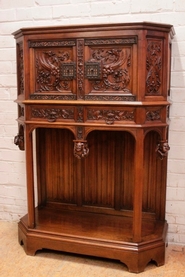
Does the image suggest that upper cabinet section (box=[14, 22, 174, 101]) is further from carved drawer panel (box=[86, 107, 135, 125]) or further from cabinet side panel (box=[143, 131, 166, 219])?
cabinet side panel (box=[143, 131, 166, 219])

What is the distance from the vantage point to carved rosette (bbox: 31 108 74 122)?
2115mm

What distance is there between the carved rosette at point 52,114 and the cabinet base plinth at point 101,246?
0.78 metres

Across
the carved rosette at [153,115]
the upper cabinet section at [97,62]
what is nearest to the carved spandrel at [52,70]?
the upper cabinet section at [97,62]

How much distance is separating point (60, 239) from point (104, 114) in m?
0.90

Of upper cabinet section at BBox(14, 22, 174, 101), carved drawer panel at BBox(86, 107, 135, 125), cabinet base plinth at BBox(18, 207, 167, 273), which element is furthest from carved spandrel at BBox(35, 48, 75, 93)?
cabinet base plinth at BBox(18, 207, 167, 273)

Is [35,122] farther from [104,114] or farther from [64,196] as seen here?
[64,196]

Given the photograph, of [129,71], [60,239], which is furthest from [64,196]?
[129,71]

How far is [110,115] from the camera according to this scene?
6.66ft

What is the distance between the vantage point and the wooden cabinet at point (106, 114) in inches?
78.4

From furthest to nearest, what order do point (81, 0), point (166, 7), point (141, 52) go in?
point (81, 0), point (166, 7), point (141, 52)

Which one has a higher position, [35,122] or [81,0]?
[81,0]

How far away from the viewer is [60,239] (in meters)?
2.26

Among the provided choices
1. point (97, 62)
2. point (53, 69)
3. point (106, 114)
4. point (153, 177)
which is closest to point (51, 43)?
point (53, 69)

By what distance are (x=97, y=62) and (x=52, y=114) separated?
0.43m
